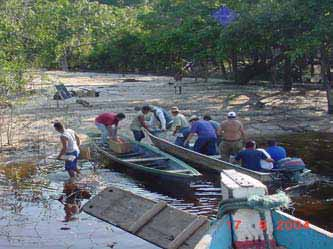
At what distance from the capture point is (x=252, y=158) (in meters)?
13.0

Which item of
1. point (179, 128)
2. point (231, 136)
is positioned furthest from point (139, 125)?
point (231, 136)

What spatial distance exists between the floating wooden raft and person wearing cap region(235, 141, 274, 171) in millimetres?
4436

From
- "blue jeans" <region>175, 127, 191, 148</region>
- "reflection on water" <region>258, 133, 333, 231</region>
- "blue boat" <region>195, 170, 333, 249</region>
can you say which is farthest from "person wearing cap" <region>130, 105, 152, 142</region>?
"blue boat" <region>195, 170, 333, 249</region>

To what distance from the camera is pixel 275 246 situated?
Answer: 20.9 feet

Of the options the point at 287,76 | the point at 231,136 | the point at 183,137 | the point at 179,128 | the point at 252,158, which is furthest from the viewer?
the point at 287,76

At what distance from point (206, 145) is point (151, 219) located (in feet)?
23.4

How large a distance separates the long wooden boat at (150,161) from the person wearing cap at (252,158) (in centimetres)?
101

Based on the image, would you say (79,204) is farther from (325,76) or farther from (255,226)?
(325,76)

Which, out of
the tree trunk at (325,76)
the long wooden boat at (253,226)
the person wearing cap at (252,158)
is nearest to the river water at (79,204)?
the person wearing cap at (252,158)

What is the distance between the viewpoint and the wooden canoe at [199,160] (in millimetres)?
12406

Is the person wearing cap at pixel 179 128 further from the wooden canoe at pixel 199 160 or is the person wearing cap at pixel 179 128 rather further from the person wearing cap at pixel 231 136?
the person wearing cap at pixel 231 136

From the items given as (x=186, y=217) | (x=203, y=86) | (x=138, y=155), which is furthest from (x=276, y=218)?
(x=203, y=86)

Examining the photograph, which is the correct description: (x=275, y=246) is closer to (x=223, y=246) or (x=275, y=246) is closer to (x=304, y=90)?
(x=223, y=246)

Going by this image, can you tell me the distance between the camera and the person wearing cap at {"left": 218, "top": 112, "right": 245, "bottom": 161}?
47.0 feet
